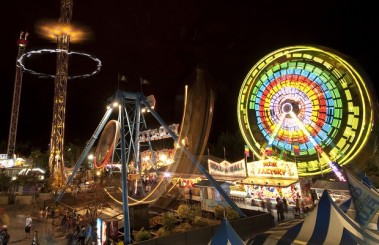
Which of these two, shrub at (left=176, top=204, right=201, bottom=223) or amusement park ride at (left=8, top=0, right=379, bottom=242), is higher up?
amusement park ride at (left=8, top=0, right=379, bottom=242)

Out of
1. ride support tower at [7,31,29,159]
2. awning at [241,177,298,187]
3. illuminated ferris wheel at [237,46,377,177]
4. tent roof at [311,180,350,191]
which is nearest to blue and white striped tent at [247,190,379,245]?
tent roof at [311,180,350,191]

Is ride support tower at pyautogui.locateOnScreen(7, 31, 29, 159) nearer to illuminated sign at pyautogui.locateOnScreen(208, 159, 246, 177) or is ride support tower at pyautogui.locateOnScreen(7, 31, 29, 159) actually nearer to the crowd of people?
the crowd of people

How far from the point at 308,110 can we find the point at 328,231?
20.4 meters

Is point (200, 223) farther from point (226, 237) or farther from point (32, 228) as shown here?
point (32, 228)

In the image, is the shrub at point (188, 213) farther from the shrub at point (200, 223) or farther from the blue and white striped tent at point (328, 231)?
the blue and white striped tent at point (328, 231)

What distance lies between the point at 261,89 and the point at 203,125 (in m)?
11.8

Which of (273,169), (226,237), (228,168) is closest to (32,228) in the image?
(226,237)

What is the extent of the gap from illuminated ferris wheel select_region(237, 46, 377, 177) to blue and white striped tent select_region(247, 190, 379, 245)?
14.7 metres

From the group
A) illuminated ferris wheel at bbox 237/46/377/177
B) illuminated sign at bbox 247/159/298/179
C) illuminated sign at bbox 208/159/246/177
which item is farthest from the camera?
illuminated sign at bbox 208/159/246/177

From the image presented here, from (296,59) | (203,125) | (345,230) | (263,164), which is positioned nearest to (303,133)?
(263,164)

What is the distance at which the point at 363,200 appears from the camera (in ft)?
22.0

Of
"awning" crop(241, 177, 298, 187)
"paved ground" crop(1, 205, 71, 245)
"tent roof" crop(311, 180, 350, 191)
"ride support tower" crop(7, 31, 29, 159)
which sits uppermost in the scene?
"ride support tower" crop(7, 31, 29, 159)

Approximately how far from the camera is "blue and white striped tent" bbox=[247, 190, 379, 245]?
6.82 meters

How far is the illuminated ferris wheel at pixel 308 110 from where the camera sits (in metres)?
22.0
